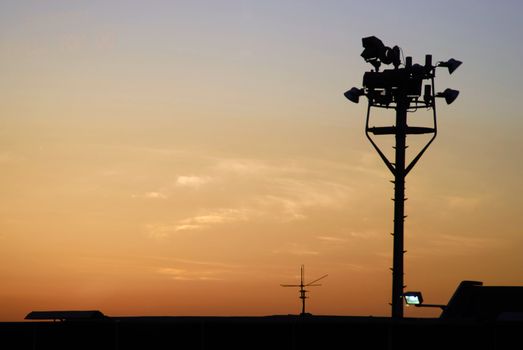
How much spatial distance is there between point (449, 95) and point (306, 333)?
2921cm

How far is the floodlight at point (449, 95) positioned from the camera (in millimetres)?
79750

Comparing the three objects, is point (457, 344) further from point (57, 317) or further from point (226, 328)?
point (57, 317)

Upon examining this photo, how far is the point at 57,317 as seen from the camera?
5775 cm

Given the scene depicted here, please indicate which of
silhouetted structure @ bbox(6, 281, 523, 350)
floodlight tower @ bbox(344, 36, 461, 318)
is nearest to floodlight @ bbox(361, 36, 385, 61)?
floodlight tower @ bbox(344, 36, 461, 318)

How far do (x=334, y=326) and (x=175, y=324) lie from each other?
6.76 metres

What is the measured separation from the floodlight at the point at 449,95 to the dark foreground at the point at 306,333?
2716 cm

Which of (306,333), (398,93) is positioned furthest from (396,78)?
(306,333)

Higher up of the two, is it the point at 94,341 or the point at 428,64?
the point at 428,64

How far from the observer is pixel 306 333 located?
54.7 meters

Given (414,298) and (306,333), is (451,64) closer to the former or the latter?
(414,298)

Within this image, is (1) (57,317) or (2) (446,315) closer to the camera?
(1) (57,317)

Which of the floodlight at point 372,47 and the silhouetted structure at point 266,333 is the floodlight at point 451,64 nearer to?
the floodlight at point 372,47

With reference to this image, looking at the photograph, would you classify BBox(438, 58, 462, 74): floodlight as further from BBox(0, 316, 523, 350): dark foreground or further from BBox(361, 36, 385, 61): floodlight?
BBox(0, 316, 523, 350): dark foreground

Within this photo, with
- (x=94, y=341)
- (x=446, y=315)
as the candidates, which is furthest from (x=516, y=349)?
(x=446, y=315)
